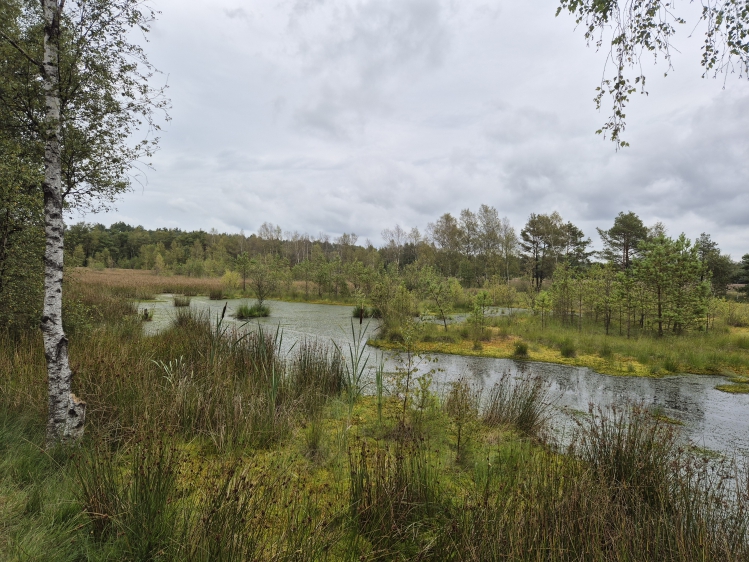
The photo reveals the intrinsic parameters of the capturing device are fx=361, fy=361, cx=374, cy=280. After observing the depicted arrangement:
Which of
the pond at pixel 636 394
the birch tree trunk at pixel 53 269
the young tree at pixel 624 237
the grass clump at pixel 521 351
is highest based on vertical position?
the young tree at pixel 624 237

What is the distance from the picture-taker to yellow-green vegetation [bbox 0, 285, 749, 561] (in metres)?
1.83

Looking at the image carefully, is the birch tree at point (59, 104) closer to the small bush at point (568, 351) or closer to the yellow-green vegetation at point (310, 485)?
the yellow-green vegetation at point (310, 485)

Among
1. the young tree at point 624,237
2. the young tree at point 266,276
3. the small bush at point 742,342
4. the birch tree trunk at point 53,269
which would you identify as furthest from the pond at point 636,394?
the young tree at point 624,237

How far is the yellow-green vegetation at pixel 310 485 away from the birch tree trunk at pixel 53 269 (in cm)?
26

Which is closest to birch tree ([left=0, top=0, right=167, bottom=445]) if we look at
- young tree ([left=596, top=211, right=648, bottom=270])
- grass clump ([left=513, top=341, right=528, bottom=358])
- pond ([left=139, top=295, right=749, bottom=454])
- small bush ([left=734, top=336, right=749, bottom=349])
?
pond ([left=139, top=295, right=749, bottom=454])

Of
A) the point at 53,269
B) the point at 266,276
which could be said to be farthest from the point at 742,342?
the point at 266,276

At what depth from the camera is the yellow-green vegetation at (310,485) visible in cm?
183

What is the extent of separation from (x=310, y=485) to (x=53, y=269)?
277 centimetres

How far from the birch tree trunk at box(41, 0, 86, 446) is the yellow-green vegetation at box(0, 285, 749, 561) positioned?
0.26 m

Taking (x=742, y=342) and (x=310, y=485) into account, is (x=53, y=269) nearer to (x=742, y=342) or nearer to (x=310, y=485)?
(x=310, y=485)

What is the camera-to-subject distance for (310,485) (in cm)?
314

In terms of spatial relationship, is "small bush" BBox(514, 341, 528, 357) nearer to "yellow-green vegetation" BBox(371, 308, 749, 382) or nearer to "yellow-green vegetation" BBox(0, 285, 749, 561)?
"yellow-green vegetation" BBox(371, 308, 749, 382)

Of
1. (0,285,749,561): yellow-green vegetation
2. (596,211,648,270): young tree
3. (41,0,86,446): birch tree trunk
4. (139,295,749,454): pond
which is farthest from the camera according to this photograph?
(596,211,648,270): young tree

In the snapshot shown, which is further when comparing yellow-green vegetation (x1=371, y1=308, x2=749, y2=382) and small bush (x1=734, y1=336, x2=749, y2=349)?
small bush (x1=734, y1=336, x2=749, y2=349)
